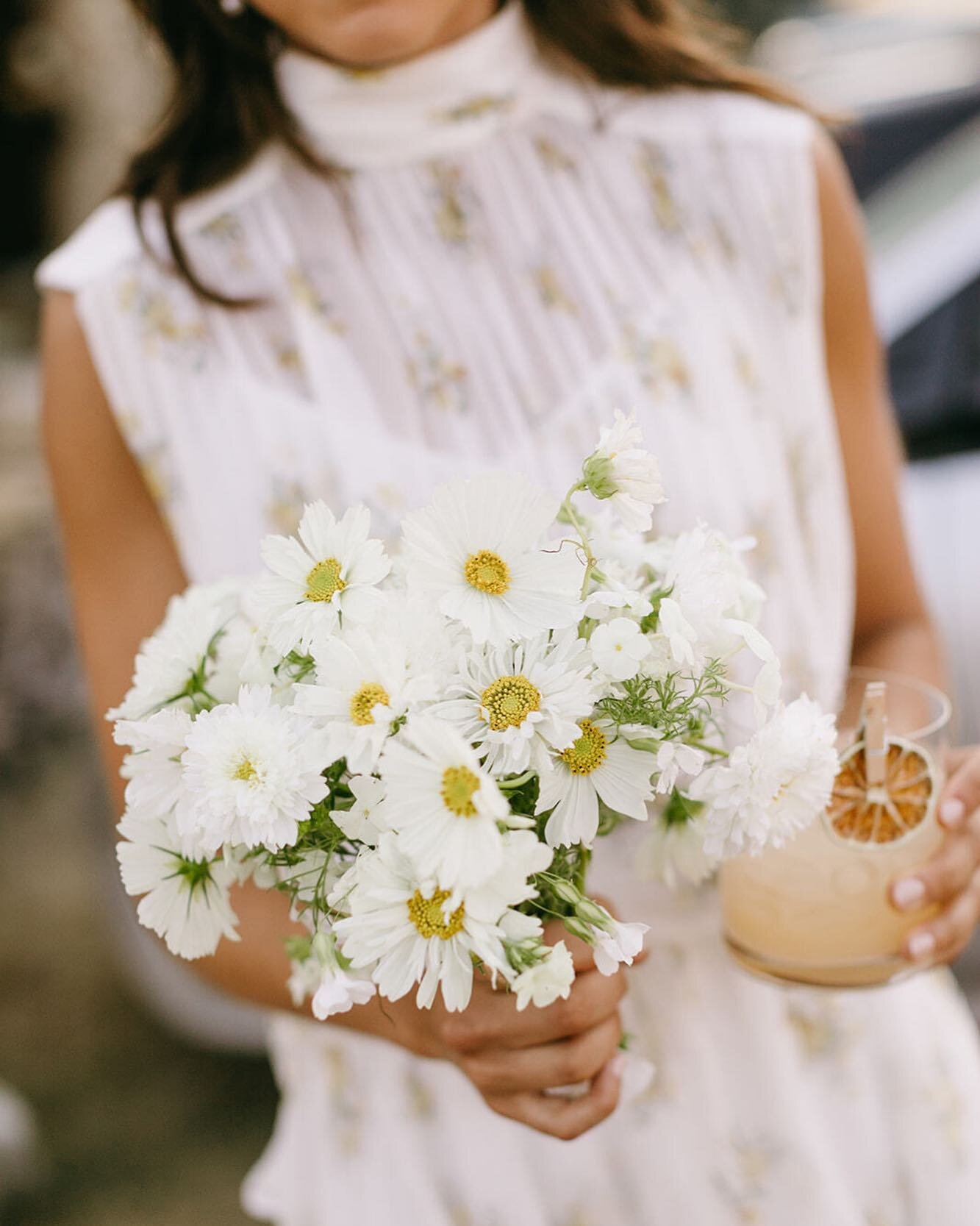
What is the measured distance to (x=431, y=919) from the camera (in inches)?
23.3

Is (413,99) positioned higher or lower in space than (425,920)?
higher

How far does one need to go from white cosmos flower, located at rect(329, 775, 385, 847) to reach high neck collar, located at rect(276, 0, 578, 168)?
2.52 feet

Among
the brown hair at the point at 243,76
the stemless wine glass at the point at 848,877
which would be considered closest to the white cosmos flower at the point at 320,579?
the stemless wine glass at the point at 848,877

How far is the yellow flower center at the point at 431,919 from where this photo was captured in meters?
0.59

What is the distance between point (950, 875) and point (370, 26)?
782 mm

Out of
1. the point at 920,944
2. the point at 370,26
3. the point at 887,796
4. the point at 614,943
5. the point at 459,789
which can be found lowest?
the point at 920,944

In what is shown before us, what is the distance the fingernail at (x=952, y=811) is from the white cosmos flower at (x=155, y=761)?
1.75 ft

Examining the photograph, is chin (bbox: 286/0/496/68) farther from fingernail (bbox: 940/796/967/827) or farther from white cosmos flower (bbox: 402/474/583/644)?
fingernail (bbox: 940/796/967/827)

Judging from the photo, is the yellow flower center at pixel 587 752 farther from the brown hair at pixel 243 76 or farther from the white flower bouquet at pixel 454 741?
the brown hair at pixel 243 76

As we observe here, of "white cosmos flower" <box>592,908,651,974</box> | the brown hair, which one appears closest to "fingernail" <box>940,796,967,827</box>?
"white cosmos flower" <box>592,908,651,974</box>

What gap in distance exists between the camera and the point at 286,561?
63cm

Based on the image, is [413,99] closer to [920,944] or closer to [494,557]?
[494,557]

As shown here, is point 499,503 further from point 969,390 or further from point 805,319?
point 969,390

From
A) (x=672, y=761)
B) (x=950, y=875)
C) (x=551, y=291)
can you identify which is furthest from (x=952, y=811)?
(x=551, y=291)
